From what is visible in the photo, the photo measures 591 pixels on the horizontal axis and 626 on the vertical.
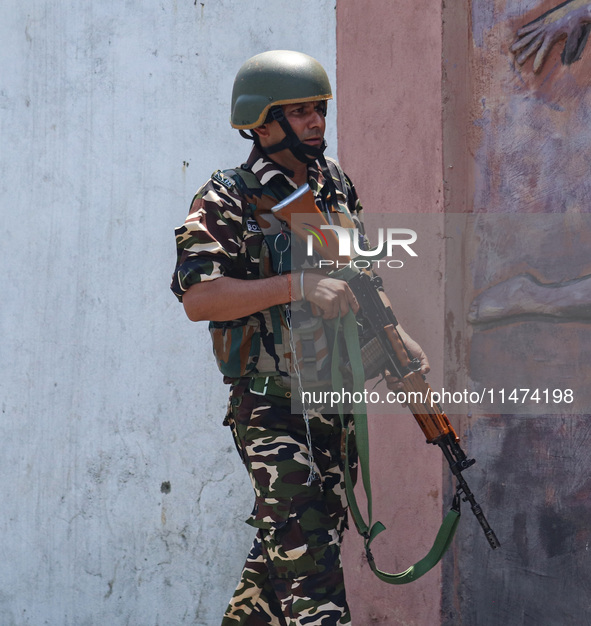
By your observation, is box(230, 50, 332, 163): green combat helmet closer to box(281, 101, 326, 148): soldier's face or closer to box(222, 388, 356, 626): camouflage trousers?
box(281, 101, 326, 148): soldier's face

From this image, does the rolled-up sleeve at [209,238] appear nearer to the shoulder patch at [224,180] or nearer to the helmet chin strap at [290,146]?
the shoulder patch at [224,180]

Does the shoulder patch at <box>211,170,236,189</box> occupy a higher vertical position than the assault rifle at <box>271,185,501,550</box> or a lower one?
higher

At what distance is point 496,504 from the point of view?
2.93 m

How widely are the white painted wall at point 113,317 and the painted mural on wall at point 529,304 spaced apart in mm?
748

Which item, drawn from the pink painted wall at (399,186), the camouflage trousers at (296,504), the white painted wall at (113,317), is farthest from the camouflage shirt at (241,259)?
the white painted wall at (113,317)

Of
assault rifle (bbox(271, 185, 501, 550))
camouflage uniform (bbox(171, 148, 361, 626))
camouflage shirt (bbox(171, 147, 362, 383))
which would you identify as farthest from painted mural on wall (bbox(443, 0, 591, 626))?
camouflage shirt (bbox(171, 147, 362, 383))

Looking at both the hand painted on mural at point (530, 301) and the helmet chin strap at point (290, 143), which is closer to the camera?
the helmet chin strap at point (290, 143)

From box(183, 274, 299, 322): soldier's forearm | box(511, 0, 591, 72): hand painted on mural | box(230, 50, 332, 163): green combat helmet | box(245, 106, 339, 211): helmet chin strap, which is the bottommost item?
box(183, 274, 299, 322): soldier's forearm

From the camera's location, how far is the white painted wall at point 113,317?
3.32m

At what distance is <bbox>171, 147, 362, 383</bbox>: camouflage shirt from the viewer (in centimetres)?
230

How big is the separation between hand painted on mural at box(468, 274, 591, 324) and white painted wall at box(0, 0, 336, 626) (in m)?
1.01

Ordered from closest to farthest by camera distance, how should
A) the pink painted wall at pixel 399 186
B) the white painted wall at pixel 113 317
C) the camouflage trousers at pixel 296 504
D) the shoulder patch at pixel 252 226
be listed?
the camouflage trousers at pixel 296 504, the shoulder patch at pixel 252 226, the pink painted wall at pixel 399 186, the white painted wall at pixel 113 317

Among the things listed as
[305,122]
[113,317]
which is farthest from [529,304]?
[113,317]

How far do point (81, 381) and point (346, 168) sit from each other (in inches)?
49.4
